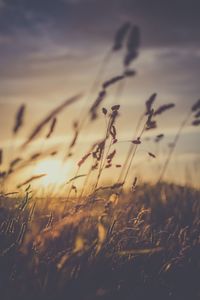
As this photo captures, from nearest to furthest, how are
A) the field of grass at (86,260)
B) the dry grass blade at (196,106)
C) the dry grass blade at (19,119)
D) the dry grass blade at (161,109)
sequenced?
the field of grass at (86,260) → the dry grass blade at (19,119) → the dry grass blade at (161,109) → the dry grass blade at (196,106)

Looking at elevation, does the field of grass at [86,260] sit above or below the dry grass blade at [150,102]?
below

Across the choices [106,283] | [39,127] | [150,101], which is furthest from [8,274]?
[150,101]

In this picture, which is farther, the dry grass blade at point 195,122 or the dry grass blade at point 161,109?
the dry grass blade at point 195,122

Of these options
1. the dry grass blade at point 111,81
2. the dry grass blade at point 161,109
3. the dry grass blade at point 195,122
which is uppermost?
the dry grass blade at point 195,122

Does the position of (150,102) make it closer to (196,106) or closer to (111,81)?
(196,106)

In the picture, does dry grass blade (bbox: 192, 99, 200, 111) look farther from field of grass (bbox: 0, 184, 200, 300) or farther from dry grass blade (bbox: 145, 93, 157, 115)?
field of grass (bbox: 0, 184, 200, 300)

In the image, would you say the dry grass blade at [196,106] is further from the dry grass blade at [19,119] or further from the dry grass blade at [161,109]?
the dry grass blade at [19,119]

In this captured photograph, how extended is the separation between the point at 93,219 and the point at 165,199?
1.84 meters

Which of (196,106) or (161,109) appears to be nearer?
(161,109)

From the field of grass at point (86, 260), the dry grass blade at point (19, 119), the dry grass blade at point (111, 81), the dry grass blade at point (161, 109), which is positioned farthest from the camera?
the dry grass blade at point (161, 109)

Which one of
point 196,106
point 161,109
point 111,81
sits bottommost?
point 111,81

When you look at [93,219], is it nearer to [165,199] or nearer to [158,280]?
[158,280]

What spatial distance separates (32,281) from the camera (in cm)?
225

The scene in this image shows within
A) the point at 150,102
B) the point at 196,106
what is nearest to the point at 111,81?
the point at 150,102
